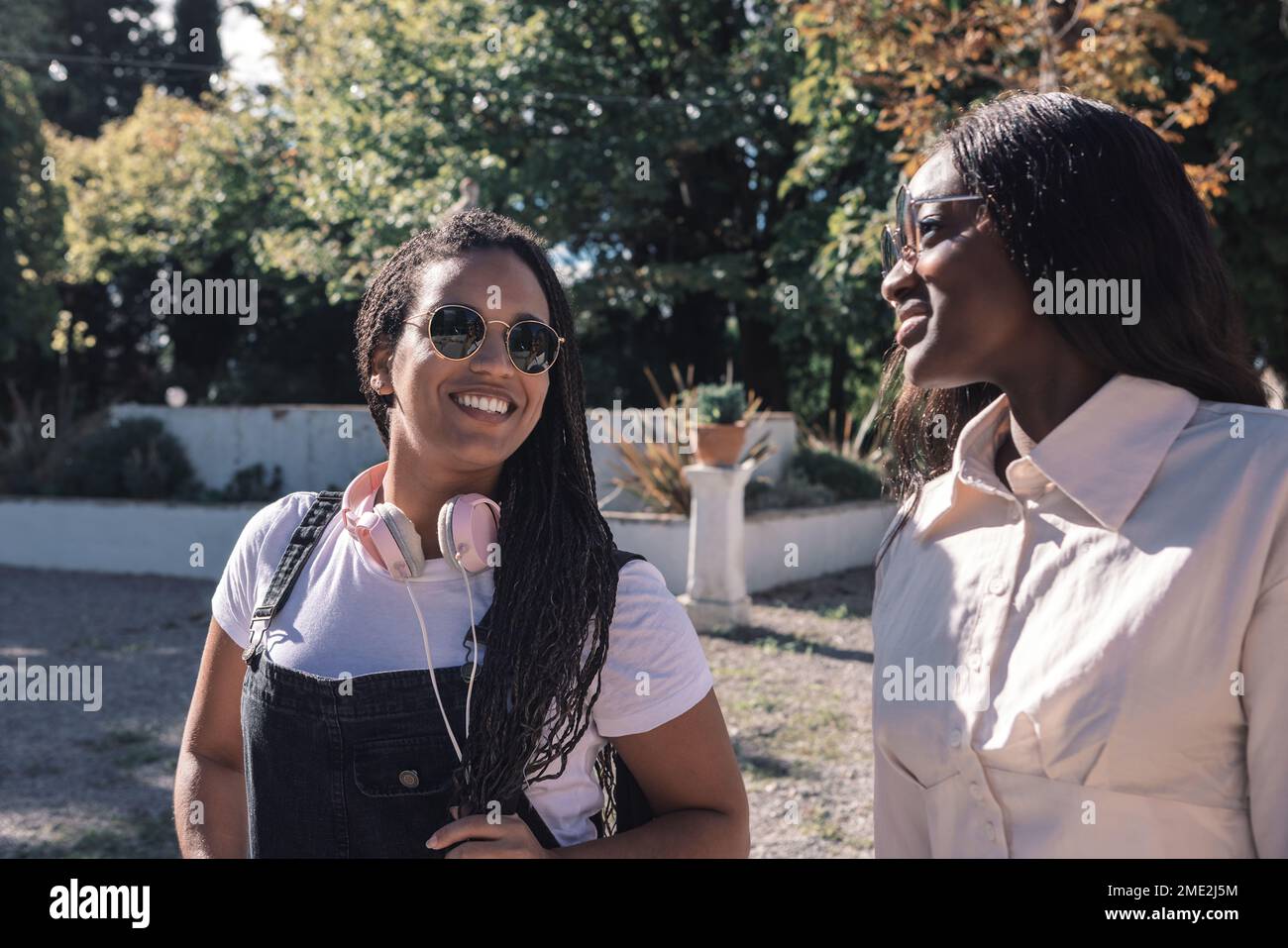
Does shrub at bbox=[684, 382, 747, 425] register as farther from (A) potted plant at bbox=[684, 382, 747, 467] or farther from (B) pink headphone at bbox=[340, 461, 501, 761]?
(B) pink headphone at bbox=[340, 461, 501, 761]

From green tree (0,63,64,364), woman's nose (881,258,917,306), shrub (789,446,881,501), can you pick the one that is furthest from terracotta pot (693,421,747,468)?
green tree (0,63,64,364)

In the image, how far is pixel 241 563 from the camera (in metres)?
2.01

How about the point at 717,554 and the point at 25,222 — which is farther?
the point at 25,222

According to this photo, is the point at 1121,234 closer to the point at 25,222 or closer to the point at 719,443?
the point at 719,443

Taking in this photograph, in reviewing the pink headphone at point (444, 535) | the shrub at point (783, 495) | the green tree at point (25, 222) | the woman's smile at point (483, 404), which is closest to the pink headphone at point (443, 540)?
the pink headphone at point (444, 535)

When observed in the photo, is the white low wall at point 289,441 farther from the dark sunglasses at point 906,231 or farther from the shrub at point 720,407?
the dark sunglasses at point 906,231

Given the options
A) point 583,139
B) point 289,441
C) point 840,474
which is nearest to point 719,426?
point 840,474

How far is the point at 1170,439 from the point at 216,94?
→ 2700cm

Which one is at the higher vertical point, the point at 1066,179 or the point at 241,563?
the point at 1066,179

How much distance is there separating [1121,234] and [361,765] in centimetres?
131

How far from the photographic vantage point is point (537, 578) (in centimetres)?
175
